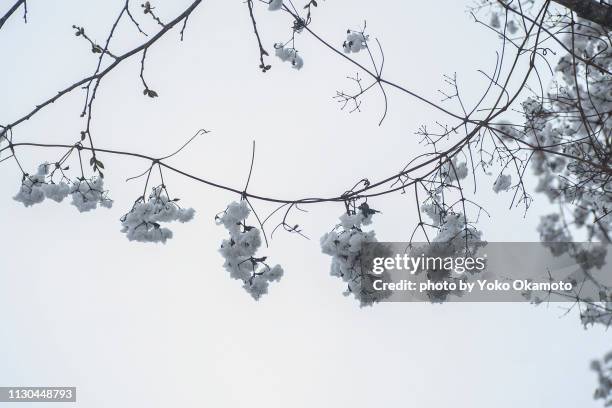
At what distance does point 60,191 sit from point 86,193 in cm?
14

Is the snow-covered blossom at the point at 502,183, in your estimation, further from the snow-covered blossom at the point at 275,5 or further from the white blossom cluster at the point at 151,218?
the white blossom cluster at the point at 151,218

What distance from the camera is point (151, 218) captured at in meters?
2.54

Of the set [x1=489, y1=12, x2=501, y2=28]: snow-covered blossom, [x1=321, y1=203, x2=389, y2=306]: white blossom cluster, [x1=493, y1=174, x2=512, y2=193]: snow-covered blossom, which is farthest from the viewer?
[x1=489, y1=12, x2=501, y2=28]: snow-covered blossom

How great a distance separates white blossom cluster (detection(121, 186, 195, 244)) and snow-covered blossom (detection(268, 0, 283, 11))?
1214 millimetres

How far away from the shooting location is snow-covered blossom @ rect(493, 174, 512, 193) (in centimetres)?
316

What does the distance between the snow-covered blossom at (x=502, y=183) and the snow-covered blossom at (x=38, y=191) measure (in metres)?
2.63

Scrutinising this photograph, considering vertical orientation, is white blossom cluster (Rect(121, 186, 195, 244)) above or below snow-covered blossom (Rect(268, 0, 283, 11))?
below

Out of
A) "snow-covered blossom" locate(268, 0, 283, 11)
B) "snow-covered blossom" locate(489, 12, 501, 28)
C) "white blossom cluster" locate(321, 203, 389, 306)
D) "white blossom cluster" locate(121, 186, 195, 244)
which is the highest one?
"snow-covered blossom" locate(489, 12, 501, 28)

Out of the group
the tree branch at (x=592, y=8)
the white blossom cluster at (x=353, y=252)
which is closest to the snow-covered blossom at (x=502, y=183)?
the tree branch at (x=592, y=8)

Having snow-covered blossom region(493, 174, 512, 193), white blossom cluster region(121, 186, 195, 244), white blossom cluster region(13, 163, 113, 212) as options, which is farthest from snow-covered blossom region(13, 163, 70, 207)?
snow-covered blossom region(493, 174, 512, 193)

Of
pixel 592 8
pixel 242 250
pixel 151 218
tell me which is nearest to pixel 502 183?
pixel 592 8

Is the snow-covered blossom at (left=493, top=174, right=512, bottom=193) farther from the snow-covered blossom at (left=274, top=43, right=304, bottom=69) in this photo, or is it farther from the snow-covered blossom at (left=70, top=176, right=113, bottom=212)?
the snow-covered blossom at (left=70, top=176, right=113, bottom=212)

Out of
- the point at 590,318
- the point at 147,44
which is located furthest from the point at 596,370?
the point at 147,44

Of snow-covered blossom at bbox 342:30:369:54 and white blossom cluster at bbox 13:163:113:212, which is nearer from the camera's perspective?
white blossom cluster at bbox 13:163:113:212
